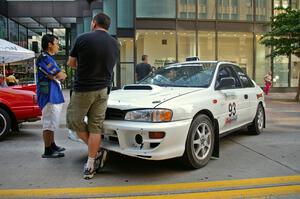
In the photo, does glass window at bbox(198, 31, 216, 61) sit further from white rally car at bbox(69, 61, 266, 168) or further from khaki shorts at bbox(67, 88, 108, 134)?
khaki shorts at bbox(67, 88, 108, 134)

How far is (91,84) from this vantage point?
4688 millimetres

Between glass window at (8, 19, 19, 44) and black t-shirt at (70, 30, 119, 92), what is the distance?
90.7 feet

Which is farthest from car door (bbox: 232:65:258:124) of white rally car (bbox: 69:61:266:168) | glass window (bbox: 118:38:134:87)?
glass window (bbox: 118:38:134:87)

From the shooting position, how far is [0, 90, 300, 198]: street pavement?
173 inches

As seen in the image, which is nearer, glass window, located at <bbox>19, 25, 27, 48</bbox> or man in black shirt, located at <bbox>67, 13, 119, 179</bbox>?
man in black shirt, located at <bbox>67, 13, 119, 179</bbox>

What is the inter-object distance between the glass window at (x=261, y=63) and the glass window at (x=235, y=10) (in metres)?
1.39

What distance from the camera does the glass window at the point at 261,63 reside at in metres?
22.4

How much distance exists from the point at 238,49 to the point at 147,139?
18782mm

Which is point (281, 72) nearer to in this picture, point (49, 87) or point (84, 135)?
point (49, 87)

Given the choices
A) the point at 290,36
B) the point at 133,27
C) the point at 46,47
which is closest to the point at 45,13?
the point at 133,27

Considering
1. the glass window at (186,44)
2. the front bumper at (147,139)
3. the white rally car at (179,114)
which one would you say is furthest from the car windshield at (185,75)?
the glass window at (186,44)

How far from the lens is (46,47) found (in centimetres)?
570

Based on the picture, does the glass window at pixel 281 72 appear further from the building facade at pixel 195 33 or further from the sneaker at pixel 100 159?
the sneaker at pixel 100 159

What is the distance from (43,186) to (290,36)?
14.1 m
